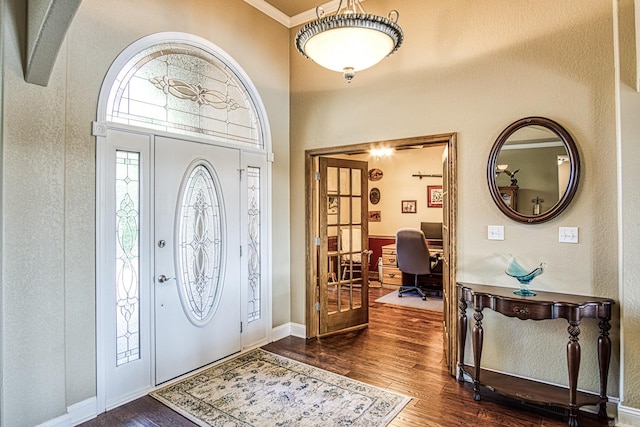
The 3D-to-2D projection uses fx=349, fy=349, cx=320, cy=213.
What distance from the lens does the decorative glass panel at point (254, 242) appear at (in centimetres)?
389

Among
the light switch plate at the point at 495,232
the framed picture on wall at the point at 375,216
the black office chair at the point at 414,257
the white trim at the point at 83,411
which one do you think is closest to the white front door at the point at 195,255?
the white trim at the point at 83,411

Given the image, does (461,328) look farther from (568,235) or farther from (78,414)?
(78,414)

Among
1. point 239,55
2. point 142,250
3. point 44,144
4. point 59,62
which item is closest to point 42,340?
point 142,250

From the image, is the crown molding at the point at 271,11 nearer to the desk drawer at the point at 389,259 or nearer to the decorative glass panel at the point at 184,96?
the decorative glass panel at the point at 184,96

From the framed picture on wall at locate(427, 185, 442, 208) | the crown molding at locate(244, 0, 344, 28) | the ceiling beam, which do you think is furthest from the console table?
the framed picture on wall at locate(427, 185, 442, 208)

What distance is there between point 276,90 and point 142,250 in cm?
242

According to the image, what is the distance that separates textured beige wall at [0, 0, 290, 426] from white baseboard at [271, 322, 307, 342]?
1930 mm

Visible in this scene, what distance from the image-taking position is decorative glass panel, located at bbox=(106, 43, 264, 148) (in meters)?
2.88

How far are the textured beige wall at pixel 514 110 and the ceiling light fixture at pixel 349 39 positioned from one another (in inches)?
52.1

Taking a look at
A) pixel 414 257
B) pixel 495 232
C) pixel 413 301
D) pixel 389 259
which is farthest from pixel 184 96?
pixel 389 259

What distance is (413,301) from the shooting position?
19.3 feet

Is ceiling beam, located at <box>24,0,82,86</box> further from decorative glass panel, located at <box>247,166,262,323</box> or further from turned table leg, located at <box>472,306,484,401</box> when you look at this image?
turned table leg, located at <box>472,306,484,401</box>

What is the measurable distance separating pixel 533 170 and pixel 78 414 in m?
3.97

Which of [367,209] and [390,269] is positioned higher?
[367,209]
